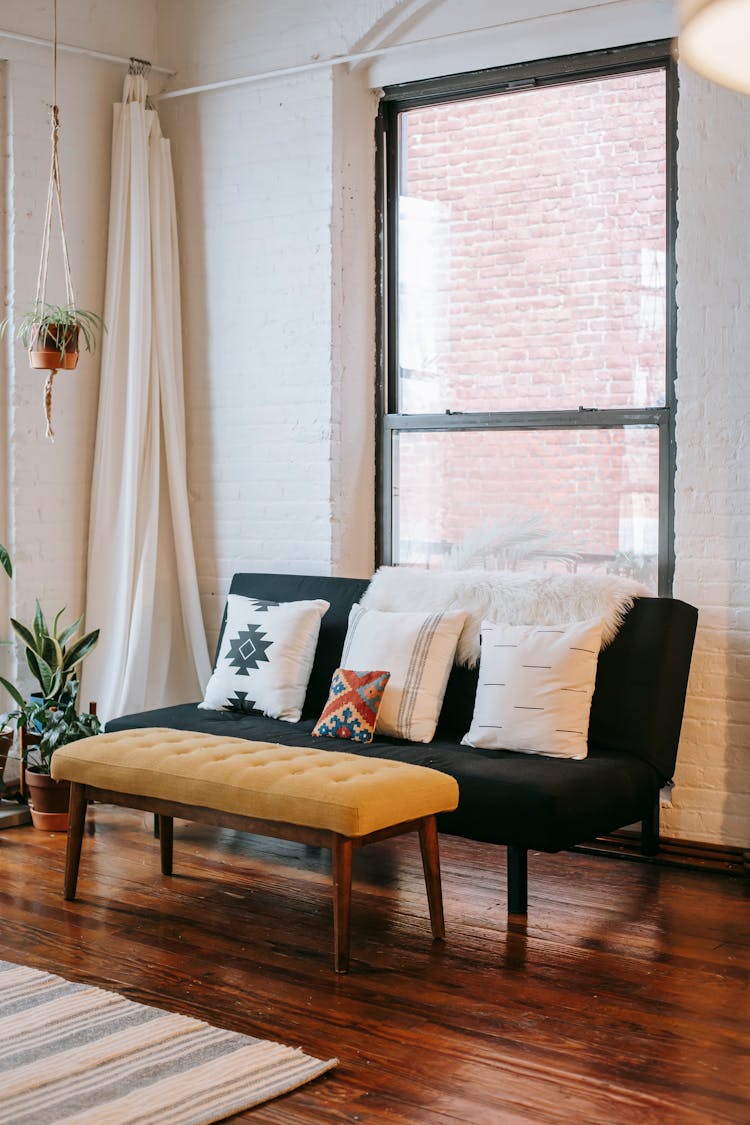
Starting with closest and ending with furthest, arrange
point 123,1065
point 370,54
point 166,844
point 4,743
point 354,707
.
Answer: point 123,1065
point 166,844
point 354,707
point 4,743
point 370,54

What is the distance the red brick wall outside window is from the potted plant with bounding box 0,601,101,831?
4.62 ft

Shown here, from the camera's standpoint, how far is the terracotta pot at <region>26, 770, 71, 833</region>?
456 centimetres

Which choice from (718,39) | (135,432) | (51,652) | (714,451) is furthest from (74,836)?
(718,39)

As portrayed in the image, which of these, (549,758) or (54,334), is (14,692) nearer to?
(54,334)

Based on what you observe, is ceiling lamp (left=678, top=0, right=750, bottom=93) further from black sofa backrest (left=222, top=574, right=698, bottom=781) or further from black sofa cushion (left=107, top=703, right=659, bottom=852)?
black sofa backrest (left=222, top=574, right=698, bottom=781)

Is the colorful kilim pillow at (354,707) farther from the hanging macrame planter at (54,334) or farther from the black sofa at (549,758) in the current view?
the hanging macrame planter at (54,334)

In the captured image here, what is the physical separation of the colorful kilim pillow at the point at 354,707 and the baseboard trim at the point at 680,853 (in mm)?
906

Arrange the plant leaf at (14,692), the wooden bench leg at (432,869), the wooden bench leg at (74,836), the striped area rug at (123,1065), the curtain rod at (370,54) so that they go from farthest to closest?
the plant leaf at (14,692) < the curtain rod at (370,54) < the wooden bench leg at (74,836) < the wooden bench leg at (432,869) < the striped area rug at (123,1065)

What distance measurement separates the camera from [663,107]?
14.3ft

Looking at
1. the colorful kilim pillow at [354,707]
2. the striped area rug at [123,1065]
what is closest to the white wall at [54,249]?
the colorful kilim pillow at [354,707]

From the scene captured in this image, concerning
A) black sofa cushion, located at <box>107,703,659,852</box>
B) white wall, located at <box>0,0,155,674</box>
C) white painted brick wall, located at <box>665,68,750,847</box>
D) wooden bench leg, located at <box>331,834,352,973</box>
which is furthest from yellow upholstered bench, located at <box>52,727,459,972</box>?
white wall, located at <box>0,0,155,674</box>

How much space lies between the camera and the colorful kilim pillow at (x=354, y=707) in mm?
4105

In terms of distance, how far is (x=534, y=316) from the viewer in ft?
15.4

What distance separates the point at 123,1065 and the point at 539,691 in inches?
70.6
